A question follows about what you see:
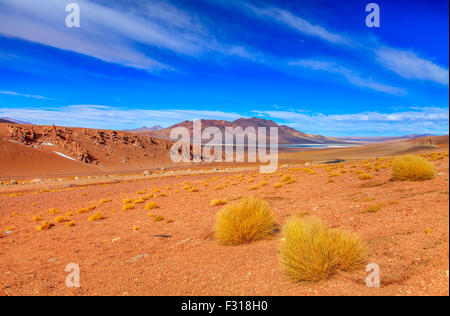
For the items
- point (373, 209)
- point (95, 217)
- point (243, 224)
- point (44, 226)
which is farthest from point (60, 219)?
point (373, 209)

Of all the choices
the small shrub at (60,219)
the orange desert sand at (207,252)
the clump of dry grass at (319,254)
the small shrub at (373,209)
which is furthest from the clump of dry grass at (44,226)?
the small shrub at (373,209)

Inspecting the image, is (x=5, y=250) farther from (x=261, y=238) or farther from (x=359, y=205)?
(x=359, y=205)

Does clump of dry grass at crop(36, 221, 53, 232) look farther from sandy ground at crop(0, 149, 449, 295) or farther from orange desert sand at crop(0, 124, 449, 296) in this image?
sandy ground at crop(0, 149, 449, 295)

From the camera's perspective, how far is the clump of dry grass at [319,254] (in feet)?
12.4

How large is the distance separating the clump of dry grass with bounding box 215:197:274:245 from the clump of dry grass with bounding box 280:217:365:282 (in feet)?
7.34

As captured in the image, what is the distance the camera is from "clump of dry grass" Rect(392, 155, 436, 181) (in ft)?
33.4

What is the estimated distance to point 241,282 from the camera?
4.25 m

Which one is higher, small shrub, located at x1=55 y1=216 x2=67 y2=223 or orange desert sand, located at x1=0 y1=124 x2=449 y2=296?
orange desert sand, located at x1=0 y1=124 x2=449 y2=296

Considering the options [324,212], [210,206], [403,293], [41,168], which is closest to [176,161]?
[41,168]

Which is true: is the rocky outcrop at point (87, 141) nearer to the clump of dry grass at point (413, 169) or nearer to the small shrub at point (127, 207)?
the small shrub at point (127, 207)

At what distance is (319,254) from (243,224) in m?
2.78

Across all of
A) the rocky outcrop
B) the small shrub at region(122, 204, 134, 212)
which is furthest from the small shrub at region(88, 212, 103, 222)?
the rocky outcrop

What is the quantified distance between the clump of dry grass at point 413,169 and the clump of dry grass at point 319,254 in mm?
8280
